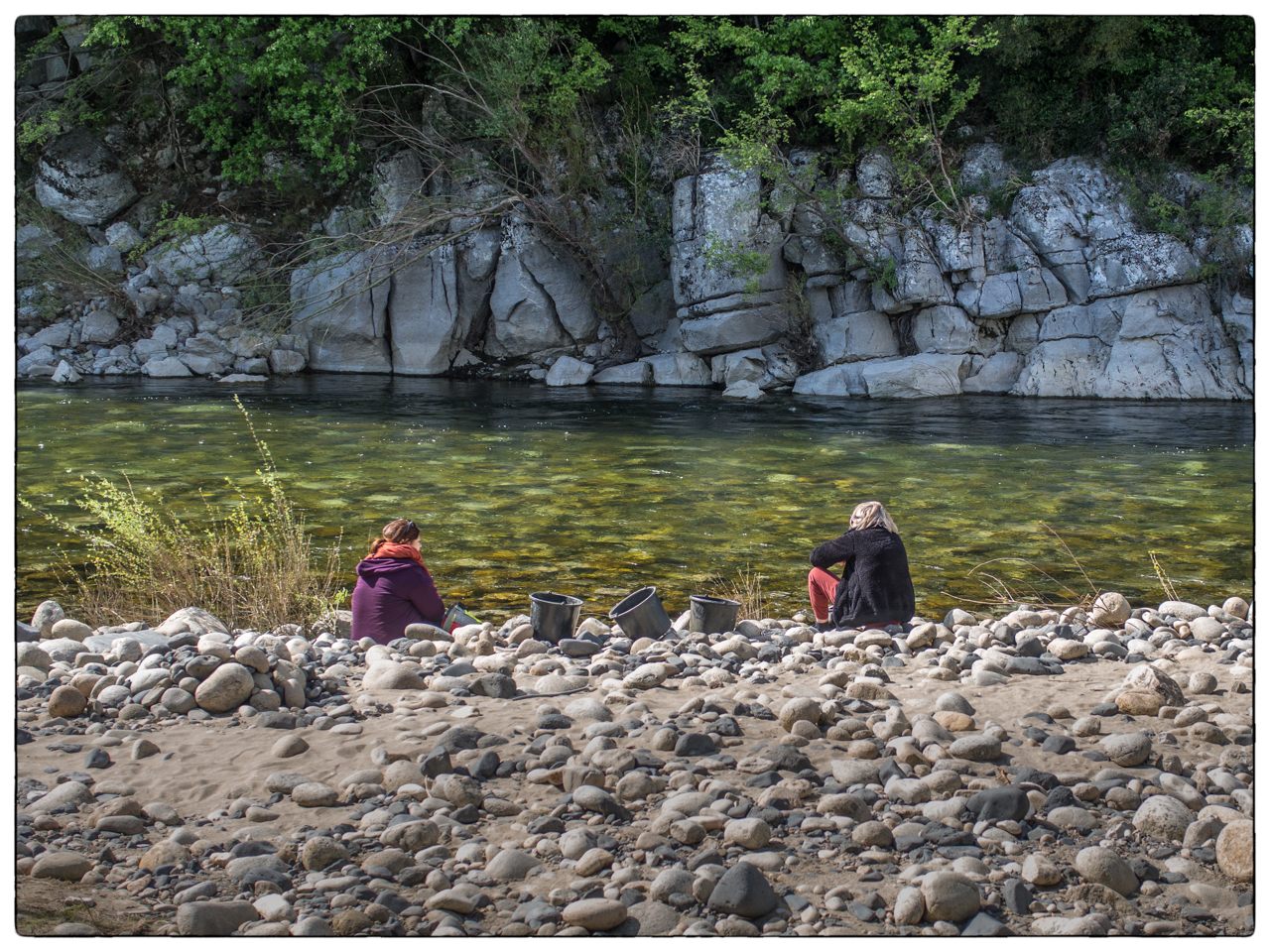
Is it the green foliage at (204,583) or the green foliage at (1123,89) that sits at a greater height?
the green foliage at (1123,89)

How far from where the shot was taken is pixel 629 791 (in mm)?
3170

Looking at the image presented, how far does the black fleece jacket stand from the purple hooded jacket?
219cm

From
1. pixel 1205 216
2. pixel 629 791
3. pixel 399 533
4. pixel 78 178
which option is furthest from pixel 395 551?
pixel 78 178

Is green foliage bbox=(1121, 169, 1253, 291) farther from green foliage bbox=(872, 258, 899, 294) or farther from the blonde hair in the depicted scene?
the blonde hair

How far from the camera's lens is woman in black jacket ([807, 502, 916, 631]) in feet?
18.4

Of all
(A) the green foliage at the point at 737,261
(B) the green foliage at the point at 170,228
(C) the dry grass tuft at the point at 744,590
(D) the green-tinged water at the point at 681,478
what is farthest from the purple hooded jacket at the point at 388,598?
(B) the green foliage at the point at 170,228

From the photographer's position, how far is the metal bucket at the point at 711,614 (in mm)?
5409

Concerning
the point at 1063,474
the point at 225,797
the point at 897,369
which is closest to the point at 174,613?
the point at 225,797

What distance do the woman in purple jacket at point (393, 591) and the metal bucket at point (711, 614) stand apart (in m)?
1.36

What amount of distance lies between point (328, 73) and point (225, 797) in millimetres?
20204

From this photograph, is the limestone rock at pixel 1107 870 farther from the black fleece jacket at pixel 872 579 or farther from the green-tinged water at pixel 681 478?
the green-tinged water at pixel 681 478

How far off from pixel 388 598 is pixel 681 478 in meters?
6.19

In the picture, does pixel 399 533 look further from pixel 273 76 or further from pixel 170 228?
pixel 170 228

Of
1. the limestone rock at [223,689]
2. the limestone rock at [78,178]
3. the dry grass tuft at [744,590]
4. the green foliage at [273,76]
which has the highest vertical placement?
the green foliage at [273,76]
